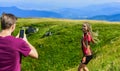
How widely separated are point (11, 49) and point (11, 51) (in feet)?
0.17

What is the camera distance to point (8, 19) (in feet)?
28.9

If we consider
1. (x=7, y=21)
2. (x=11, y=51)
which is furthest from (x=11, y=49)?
(x=7, y=21)

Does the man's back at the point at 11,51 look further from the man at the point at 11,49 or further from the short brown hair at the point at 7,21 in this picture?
the short brown hair at the point at 7,21

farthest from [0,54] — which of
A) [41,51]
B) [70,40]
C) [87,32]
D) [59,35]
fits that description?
[59,35]

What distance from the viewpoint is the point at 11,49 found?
895cm

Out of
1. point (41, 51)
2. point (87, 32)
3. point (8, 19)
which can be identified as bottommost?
point (41, 51)

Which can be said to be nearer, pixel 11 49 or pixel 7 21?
pixel 7 21

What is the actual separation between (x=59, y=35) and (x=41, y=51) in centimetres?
1411

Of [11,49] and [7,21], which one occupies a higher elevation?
[7,21]

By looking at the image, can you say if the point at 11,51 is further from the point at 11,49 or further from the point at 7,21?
the point at 7,21

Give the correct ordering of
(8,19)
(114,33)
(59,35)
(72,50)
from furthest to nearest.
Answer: (59,35) → (114,33) → (72,50) → (8,19)

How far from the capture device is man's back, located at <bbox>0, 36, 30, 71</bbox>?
8.92 meters

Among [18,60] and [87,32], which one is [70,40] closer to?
[87,32]

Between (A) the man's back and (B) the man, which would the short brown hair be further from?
(A) the man's back
